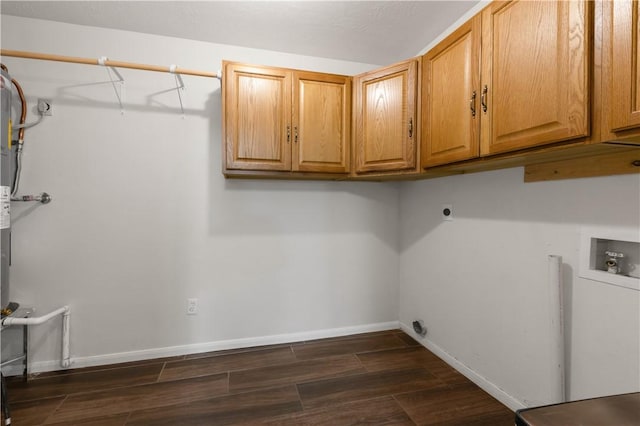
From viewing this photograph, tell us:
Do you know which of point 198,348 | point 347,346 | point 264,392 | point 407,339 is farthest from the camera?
point 407,339

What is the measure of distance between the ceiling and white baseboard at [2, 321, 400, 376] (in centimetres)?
240

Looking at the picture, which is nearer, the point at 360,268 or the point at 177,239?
the point at 177,239

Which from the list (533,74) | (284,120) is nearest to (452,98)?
Result: (533,74)

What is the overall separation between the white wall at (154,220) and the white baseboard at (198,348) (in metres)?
0.02

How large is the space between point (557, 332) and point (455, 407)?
73 centimetres

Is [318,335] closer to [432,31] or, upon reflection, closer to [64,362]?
[64,362]

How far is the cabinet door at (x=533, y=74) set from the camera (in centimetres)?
98

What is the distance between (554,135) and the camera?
1.06m

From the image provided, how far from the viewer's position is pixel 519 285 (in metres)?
1.59

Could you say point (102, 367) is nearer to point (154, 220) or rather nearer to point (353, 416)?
point (154, 220)

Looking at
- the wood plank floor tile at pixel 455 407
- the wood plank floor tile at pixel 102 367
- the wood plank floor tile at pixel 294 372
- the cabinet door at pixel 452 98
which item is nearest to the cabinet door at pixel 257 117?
the cabinet door at pixel 452 98

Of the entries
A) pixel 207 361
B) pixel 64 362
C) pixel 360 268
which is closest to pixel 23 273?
pixel 64 362

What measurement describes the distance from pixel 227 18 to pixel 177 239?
5.40 ft

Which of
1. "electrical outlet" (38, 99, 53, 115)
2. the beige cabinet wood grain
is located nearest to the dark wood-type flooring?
the beige cabinet wood grain
